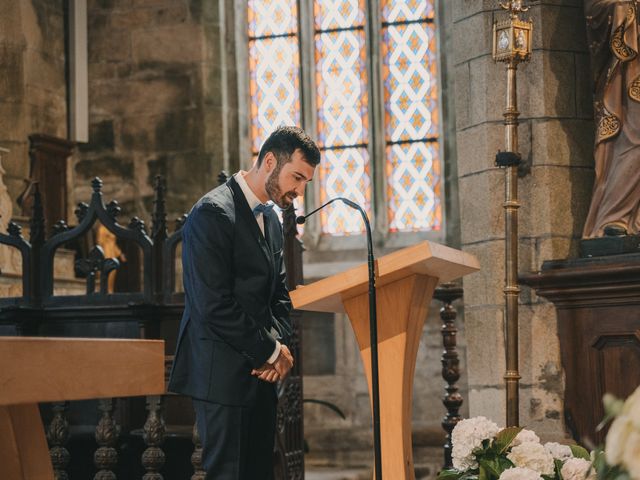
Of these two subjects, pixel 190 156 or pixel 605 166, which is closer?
pixel 605 166

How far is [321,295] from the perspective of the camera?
11.2 ft

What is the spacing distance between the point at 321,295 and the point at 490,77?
3.05m

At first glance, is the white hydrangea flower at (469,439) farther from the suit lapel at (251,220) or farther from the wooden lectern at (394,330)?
the suit lapel at (251,220)

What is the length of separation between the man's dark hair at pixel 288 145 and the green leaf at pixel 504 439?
1.04 meters

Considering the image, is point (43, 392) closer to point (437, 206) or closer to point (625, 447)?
point (625, 447)

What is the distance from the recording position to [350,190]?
9828mm

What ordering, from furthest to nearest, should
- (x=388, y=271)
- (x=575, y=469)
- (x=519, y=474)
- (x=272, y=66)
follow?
(x=272, y=66)
(x=388, y=271)
(x=575, y=469)
(x=519, y=474)

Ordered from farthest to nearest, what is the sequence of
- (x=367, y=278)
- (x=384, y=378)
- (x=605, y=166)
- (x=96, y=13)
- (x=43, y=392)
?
1. (x=96, y=13)
2. (x=605, y=166)
3. (x=384, y=378)
4. (x=367, y=278)
5. (x=43, y=392)

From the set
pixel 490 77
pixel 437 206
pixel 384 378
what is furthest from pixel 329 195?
pixel 384 378

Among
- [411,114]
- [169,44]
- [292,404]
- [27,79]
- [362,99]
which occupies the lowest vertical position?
[292,404]

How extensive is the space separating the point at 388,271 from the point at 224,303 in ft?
1.62

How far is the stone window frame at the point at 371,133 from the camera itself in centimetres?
941

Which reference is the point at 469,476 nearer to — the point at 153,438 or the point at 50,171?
the point at 153,438

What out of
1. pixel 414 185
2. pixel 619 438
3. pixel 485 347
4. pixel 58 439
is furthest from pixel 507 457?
pixel 414 185
